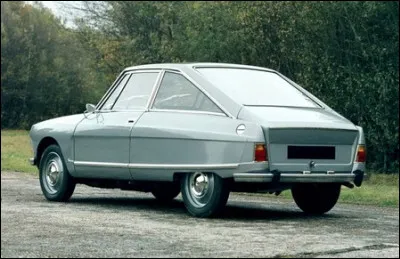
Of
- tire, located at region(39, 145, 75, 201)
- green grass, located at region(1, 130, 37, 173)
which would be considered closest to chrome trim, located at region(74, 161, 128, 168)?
tire, located at region(39, 145, 75, 201)

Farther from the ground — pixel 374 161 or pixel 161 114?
pixel 161 114

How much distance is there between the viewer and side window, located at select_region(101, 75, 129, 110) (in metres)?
11.6

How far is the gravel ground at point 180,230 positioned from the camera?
7.32 metres

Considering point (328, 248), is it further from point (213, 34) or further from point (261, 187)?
point (213, 34)

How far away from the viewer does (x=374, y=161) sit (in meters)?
26.9

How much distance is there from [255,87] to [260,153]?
1.29m

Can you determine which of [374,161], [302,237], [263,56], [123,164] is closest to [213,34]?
[263,56]

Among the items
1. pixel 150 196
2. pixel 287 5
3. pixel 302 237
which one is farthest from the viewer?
pixel 287 5

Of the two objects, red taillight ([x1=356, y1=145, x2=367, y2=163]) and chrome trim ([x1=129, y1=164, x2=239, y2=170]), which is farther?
red taillight ([x1=356, y1=145, x2=367, y2=163])

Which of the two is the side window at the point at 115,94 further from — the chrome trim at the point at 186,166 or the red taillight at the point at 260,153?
the red taillight at the point at 260,153

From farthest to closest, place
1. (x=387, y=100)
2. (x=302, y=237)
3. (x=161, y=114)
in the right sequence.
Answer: (x=387, y=100) → (x=161, y=114) → (x=302, y=237)

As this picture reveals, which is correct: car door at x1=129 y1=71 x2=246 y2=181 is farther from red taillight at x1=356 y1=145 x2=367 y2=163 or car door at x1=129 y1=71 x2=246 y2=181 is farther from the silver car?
red taillight at x1=356 y1=145 x2=367 y2=163

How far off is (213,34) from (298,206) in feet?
67.3

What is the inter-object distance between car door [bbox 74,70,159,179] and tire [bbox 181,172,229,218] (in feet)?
2.92
